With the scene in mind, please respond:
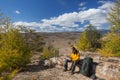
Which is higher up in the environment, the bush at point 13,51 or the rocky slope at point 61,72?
the bush at point 13,51

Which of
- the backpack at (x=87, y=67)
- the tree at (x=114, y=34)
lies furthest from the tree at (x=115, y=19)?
the backpack at (x=87, y=67)

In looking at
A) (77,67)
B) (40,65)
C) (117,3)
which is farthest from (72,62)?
(117,3)

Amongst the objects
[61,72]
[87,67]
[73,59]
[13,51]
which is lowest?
[61,72]

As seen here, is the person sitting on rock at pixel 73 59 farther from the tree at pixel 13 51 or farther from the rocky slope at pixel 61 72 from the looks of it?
the tree at pixel 13 51

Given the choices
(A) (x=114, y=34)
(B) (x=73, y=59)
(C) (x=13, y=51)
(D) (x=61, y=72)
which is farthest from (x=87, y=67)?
(A) (x=114, y=34)

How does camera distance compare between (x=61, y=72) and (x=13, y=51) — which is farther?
(x=13, y=51)

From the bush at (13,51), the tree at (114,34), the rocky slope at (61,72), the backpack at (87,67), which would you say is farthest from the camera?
the tree at (114,34)

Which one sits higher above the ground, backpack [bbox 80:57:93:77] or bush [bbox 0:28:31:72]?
bush [bbox 0:28:31:72]

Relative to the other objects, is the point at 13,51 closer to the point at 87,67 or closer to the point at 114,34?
the point at 87,67

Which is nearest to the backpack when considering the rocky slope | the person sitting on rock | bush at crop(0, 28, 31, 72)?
the rocky slope

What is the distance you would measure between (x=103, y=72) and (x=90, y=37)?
36.4 metres

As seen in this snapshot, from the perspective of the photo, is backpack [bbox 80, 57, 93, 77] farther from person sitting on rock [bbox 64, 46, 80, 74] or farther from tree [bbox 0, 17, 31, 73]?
tree [bbox 0, 17, 31, 73]

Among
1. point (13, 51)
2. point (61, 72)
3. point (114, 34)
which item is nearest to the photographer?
point (61, 72)

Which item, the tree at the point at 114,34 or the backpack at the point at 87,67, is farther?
the tree at the point at 114,34
